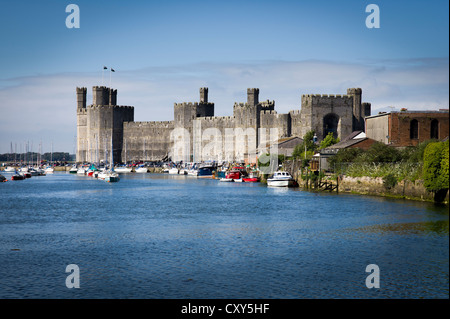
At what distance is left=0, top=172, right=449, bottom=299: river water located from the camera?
17.5 m

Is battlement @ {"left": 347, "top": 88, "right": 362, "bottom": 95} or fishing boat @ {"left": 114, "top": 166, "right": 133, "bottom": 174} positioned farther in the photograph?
fishing boat @ {"left": 114, "top": 166, "right": 133, "bottom": 174}

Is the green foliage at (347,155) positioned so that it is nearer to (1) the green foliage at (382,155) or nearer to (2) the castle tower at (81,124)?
(1) the green foliage at (382,155)

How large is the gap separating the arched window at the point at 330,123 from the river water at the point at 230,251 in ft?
135

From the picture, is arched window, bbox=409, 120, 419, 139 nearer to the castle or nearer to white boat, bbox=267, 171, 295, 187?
white boat, bbox=267, 171, 295, 187

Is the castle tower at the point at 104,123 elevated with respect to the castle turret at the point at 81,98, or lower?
lower

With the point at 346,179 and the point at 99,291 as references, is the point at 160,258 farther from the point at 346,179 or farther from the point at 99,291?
the point at 346,179

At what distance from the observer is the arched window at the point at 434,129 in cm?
5078

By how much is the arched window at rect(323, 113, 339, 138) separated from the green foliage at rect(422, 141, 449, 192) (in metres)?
46.5

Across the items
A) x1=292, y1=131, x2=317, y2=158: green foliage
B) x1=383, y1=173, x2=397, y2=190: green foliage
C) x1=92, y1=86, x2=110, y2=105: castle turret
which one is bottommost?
x1=383, y1=173, x2=397, y2=190: green foliage

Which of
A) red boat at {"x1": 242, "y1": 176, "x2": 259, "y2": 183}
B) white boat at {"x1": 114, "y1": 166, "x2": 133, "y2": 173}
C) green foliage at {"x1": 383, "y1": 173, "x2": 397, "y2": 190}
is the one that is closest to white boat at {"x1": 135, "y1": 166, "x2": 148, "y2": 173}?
white boat at {"x1": 114, "y1": 166, "x2": 133, "y2": 173}

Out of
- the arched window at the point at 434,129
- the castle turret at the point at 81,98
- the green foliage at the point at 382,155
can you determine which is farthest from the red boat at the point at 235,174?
the castle turret at the point at 81,98

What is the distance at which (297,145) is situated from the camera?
7312 cm

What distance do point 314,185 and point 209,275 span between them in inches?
1333
